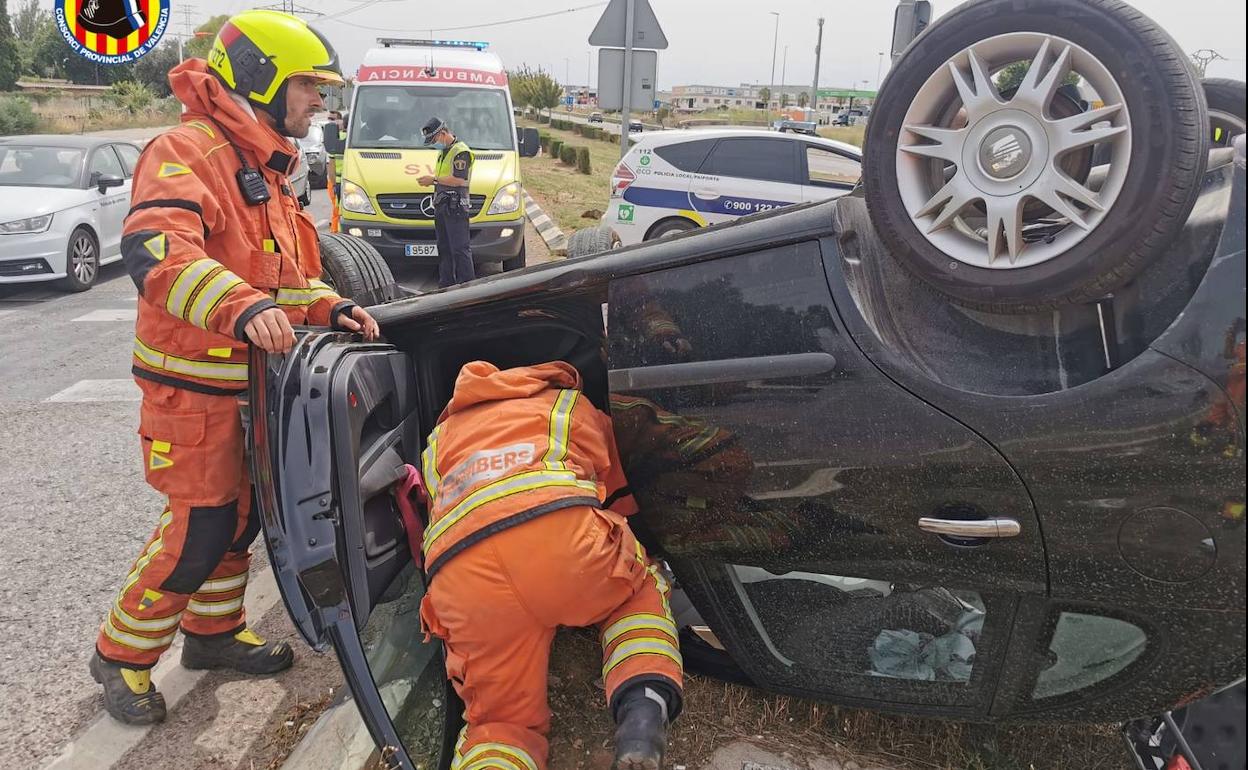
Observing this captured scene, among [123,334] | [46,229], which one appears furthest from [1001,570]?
[46,229]

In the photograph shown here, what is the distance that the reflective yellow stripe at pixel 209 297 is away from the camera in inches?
87.7

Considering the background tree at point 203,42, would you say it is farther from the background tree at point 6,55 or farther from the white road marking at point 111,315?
the background tree at point 6,55

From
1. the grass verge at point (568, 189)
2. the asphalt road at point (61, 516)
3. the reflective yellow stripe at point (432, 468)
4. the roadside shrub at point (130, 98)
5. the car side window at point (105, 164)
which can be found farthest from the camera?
the roadside shrub at point (130, 98)

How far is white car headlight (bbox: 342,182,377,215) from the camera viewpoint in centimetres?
897

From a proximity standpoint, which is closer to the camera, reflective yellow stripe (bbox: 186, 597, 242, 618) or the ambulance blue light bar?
reflective yellow stripe (bbox: 186, 597, 242, 618)

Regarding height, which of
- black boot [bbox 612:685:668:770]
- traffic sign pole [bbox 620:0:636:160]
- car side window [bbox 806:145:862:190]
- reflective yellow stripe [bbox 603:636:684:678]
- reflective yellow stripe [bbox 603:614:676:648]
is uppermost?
traffic sign pole [bbox 620:0:636:160]

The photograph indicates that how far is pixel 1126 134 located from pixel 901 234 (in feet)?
1.45

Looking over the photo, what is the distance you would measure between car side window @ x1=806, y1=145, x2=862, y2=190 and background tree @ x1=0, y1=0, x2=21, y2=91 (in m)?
51.0

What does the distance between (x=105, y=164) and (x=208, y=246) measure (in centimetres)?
893

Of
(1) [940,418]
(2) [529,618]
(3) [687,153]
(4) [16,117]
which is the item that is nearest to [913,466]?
(1) [940,418]

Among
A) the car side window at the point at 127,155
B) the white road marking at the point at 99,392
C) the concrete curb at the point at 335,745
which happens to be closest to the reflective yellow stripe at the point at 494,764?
the concrete curb at the point at 335,745

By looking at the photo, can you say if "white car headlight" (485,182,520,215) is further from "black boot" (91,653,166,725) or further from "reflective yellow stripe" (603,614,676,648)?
"reflective yellow stripe" (603,614,676,648)

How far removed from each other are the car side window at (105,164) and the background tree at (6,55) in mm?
45352

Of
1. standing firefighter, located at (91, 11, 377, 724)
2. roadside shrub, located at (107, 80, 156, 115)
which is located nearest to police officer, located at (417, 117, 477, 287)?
standing firefighter, located at (91, 11, 377, 724)
